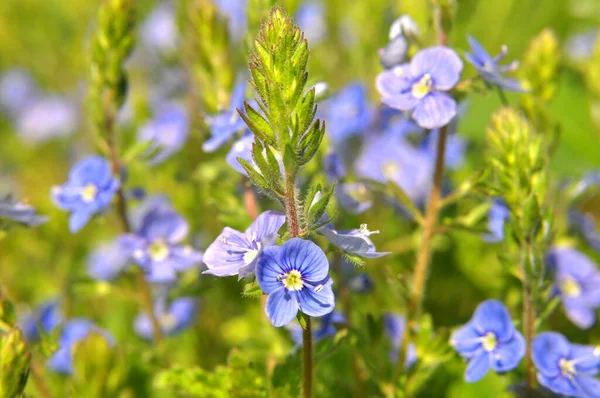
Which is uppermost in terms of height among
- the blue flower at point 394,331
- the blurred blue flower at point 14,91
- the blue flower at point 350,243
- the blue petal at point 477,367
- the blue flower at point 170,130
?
the blurred blue flower at point 14,91

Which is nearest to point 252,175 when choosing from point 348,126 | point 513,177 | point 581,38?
point 513,177

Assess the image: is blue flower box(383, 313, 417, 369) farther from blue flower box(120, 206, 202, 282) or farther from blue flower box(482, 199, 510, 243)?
blue flower box(120, 206, 202, 282)

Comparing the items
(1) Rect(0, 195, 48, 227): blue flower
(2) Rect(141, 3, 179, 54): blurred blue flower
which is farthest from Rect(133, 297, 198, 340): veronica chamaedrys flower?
(2) Rect(141, 3, 179, 54): blurred blue flower

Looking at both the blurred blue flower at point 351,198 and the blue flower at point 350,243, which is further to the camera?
the blurred blue flower at point 351,198

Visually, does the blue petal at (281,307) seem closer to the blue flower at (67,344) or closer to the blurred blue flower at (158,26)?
the blue flower at (67,344)

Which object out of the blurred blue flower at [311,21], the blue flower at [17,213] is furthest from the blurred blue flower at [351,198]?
the blurred blue flower at [311,21]

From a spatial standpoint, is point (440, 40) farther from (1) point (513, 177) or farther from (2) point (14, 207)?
(2) point (14, 207)
